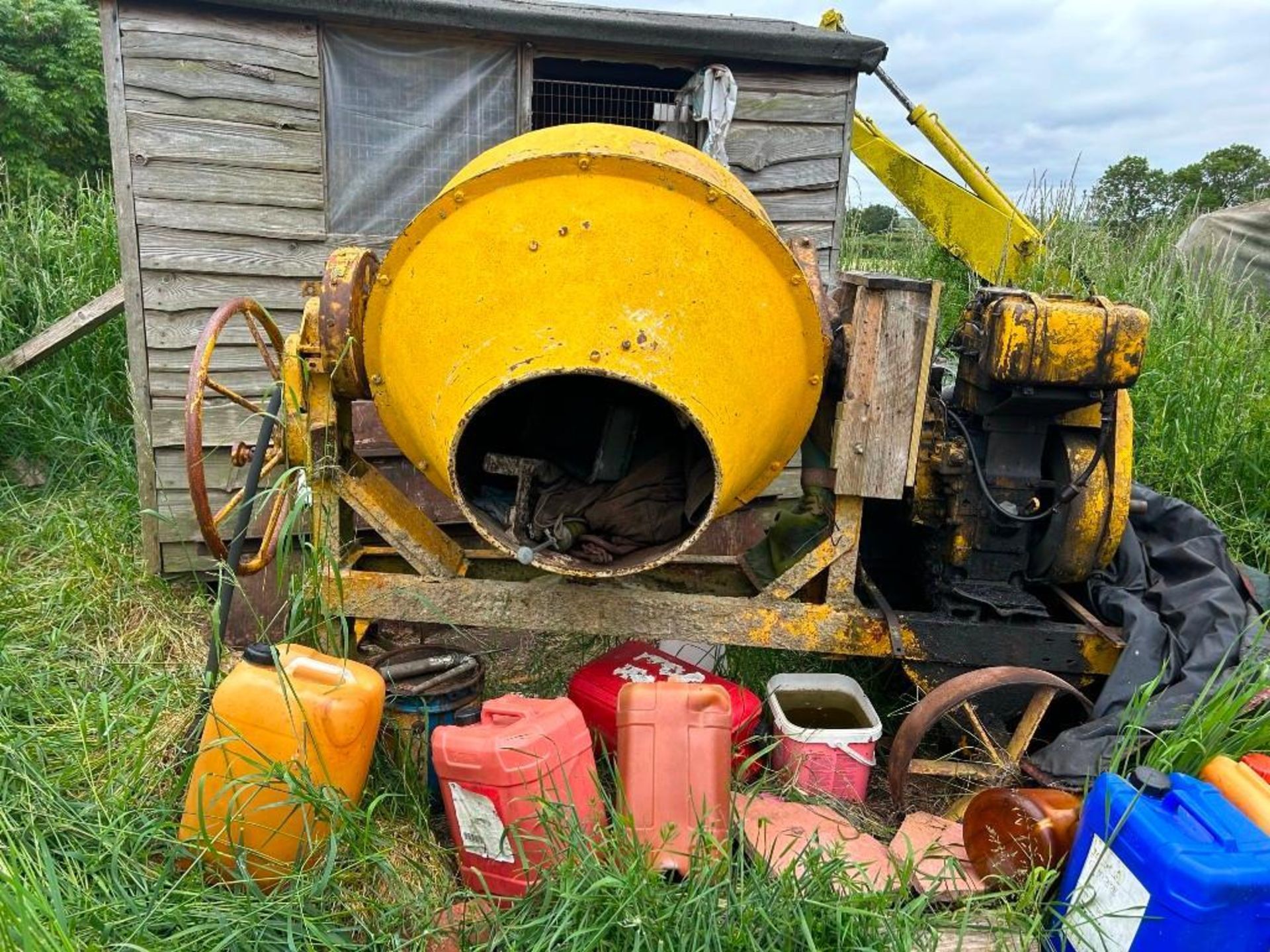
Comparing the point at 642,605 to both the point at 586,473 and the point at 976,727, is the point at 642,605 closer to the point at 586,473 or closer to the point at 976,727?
the point at 586,473

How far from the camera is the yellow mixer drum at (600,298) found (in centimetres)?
194

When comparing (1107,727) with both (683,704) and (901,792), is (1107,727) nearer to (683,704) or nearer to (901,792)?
(901,792)

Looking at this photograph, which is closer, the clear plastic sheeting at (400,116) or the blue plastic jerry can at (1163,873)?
the blue plastic jerry can at (1163,873)

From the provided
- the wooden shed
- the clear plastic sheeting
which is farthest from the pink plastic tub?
the clear plastic sheeting

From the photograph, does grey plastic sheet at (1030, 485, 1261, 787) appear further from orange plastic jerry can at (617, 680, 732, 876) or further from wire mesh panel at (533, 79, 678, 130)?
wire mesh panel at (533, 79, 678, 130)

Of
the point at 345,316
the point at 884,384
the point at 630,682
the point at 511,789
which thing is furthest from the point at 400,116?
the point at 511,789

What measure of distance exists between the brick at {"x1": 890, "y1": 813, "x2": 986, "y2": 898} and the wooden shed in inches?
91.7

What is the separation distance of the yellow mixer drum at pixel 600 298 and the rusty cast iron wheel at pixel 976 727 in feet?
2.31

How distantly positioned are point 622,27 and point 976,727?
2754 millimetres

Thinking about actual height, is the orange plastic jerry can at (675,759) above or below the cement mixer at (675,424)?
below

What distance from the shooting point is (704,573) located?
289 centimetres

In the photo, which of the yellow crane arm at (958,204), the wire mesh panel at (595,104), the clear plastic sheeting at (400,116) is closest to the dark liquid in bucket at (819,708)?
the clear plastic sheeting at (400,116)

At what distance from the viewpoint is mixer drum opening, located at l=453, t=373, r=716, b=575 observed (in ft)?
7.64

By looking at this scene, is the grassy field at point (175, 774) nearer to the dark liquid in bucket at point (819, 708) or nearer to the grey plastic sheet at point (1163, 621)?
the grey plastic sheet at point (1163, 621)
